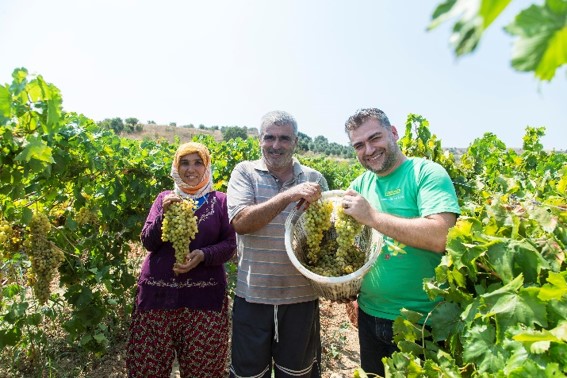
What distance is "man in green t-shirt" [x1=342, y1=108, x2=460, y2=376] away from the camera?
2.04m

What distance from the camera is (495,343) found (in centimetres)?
125

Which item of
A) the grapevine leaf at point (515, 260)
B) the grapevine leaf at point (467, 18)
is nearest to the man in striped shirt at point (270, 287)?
the grapevine leaf at point (515, 260)

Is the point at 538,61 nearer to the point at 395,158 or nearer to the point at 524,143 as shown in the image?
the point at 395,158

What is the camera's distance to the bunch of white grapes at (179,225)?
265 centimetres

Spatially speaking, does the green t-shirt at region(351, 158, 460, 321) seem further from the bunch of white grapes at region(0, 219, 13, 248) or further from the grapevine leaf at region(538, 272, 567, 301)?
the bunch of white grapes at region(0, 219, 13, 248)

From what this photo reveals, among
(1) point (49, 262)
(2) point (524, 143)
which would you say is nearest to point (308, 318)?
(1) point (49, 262)

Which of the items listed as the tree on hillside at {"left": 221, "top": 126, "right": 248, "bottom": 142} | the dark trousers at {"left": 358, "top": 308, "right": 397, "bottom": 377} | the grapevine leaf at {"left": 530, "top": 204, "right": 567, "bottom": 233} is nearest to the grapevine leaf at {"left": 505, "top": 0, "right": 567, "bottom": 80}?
the grapevine leaf at {"left": 530, "top": 204, "right": 567, "bottom": 233}

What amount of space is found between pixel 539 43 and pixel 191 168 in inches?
117

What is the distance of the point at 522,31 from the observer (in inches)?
11.5

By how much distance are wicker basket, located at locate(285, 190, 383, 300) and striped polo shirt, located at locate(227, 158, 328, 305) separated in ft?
0.74

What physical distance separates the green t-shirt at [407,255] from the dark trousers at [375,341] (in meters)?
0.06

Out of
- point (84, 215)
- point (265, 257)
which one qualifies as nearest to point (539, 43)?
point (265, 257)

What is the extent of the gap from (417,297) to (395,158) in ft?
2.62

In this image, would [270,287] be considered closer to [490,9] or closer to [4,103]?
[4,103]
